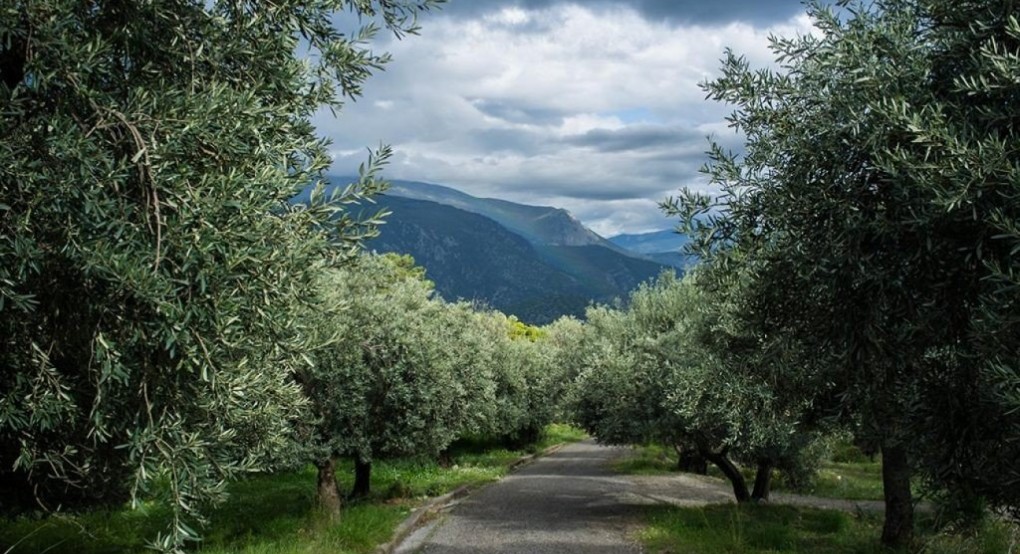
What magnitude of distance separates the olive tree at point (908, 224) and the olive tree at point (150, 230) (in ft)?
17.5

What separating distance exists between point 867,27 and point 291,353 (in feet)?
26.4

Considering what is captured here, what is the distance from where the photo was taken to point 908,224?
8.26 metres

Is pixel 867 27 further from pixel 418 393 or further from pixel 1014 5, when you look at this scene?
pixel 418 393

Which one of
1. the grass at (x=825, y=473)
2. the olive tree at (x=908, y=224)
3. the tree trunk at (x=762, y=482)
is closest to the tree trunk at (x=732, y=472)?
the tree trunk at (x=762, y=482)

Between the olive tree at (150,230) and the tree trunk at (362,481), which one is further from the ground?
the olive tree at (150,230)

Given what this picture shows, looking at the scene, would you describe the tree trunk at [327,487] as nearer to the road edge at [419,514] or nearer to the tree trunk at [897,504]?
the road edge at [419,514]

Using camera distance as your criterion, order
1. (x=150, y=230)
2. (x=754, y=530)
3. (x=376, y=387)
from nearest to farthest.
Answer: (x=150, y=230)
(x=754, y=530)
(x=376, y=387)

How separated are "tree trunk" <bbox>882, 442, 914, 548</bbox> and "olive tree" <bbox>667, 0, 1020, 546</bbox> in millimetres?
9796

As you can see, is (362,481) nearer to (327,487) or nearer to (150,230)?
(327,487)

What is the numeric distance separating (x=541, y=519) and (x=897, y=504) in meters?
9.82

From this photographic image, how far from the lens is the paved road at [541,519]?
60.5ft

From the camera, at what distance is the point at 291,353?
7691 millimetres

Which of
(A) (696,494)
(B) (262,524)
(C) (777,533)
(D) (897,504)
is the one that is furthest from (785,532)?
(B) (262,524)

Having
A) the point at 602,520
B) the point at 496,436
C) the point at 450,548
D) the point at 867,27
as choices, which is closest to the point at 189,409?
the point at 867,27
